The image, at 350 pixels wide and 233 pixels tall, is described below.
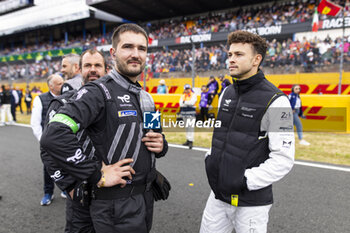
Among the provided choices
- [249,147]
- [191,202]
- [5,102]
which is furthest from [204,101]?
[5,102]

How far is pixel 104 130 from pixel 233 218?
4.03 ft

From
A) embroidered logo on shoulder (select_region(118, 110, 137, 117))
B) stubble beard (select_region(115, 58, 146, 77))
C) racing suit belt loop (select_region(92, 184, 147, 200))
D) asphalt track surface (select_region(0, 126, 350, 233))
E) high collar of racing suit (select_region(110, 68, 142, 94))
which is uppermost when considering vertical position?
stubble beard (select_region(115, 58, 146, 77))

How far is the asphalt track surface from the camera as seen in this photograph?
9.45 ft

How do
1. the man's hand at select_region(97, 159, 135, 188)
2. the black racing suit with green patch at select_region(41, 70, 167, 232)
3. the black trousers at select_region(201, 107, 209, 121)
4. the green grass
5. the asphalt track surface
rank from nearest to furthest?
the black racing suit with green patch at select_region(41, 70, 167, 232) < the man's hand at select_region(97, 159, 135, 188) < the asphalt track surface < the green grass < the black trousers at select_region(201, 107, 209, 121)

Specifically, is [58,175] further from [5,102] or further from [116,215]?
[5,102]

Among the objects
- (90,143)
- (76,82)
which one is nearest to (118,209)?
(90,143)

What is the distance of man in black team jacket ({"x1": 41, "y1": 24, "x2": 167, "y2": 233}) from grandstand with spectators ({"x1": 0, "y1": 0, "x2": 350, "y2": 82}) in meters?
7.59

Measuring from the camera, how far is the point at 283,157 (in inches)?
67.4

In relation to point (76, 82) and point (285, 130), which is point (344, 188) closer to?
point (285, 130)

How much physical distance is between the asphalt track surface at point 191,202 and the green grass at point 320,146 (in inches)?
33.6

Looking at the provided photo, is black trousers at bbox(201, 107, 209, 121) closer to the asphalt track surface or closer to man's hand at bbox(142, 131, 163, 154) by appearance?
the asphalt track surface

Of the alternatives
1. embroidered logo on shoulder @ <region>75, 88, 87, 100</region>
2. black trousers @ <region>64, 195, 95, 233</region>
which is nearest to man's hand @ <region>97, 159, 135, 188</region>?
embroidered logo on shoulder @ <region>75, 88, 87, 100</region>

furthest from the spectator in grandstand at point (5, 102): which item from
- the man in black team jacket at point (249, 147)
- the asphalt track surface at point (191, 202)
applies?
the man in black team jacket at point (249, 147)

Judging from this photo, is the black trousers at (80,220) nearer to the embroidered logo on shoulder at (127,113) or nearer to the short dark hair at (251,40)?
the embroidered logo on shoulder at (127,113)
